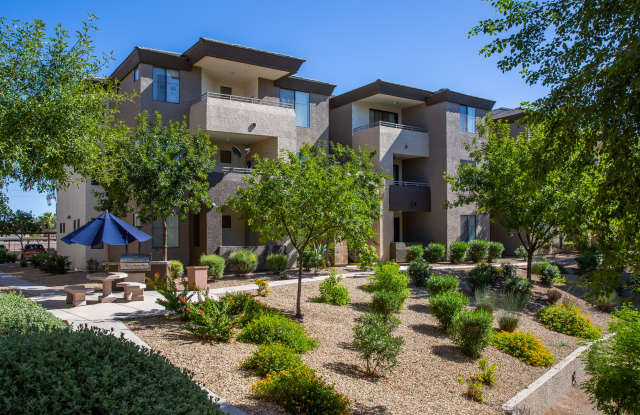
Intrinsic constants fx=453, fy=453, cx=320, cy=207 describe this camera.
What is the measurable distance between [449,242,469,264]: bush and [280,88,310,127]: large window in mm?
10708

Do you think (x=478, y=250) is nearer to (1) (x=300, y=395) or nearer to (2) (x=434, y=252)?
(2) (x=434, y=252)

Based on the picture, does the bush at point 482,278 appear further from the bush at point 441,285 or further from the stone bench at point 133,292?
the stone bench at point 133,292

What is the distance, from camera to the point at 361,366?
8812mm

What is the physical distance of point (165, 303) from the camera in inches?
394

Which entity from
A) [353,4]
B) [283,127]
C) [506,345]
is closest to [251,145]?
[283,127]

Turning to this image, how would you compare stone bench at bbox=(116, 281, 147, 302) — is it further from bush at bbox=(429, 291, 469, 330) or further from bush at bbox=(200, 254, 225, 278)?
bush at bbox=(429, 291, 469, 330)

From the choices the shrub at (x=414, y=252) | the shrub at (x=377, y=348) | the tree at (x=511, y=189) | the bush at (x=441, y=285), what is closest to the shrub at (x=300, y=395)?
the shrub at (x=377, y=348)

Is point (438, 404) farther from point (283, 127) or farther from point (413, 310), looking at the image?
point (283, 127)

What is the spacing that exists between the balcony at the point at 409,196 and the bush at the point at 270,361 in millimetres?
18206

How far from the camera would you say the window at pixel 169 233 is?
65.6ft

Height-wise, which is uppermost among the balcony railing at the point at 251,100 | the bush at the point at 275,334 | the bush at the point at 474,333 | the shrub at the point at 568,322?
the balcony railing at the point at 251,100

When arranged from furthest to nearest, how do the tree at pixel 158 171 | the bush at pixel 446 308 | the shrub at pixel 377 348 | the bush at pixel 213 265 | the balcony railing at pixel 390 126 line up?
the balcony railing at pixel 390 126
the bush at pixel 213 265
the tree at pixel 158 171
the bush at pixel 446 308
the shrub at pixel 377 348

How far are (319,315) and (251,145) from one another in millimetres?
13554

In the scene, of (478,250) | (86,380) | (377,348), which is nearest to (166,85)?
(377,348)
